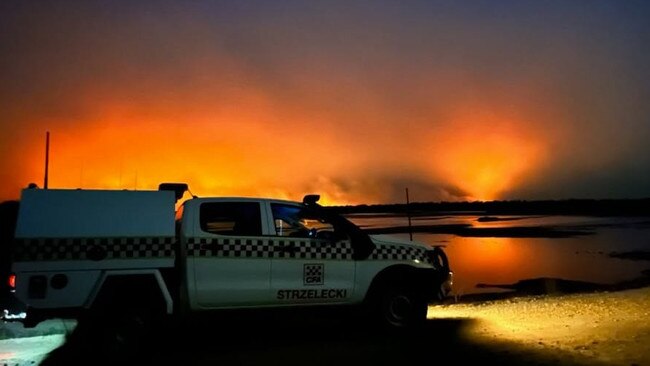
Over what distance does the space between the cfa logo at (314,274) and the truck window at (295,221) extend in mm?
394

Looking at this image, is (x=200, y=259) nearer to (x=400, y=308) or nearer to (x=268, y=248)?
(x=268, y=248)

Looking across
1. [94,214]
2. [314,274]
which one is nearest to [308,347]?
[314,274]

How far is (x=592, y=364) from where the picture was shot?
19.9 feet

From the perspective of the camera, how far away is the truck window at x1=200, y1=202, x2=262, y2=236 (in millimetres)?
7160

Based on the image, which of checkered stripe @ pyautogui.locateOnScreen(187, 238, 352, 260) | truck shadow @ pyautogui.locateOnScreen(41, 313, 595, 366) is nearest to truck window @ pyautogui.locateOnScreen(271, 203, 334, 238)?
checkered stripe @ pyautogui.locateOnScreen(187, 238, 352, 260)

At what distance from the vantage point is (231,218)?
732 centimetres

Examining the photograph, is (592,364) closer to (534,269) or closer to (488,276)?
(488,276)

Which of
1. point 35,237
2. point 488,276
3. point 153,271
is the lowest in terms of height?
point 488,276

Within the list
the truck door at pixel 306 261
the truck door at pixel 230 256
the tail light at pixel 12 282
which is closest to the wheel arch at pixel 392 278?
the truck door at pixel 306 261

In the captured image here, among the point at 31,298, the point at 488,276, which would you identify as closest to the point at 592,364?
the point at 31,298

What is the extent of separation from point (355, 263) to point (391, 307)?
878 millimetres

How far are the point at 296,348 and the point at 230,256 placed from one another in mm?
1452

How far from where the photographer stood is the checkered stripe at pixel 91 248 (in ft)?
20.1

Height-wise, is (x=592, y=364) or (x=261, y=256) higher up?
(x=261, y=256)
